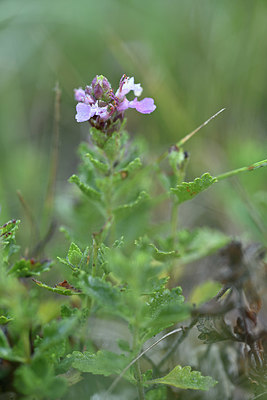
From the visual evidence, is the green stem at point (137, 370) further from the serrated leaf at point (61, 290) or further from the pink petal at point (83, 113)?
the pink petal at point (83, 113)

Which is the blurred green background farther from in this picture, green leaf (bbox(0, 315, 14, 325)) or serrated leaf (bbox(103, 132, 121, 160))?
green leaf (bbox(0, 315, 14, 325))

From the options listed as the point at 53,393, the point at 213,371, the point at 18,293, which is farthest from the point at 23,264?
the point at 213,371

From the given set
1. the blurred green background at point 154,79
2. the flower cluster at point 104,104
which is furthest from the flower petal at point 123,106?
the blurred green background at point 154,79

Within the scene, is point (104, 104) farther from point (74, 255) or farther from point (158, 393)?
point (158, 393)

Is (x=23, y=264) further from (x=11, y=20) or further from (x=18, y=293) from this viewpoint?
(x=11, y=20)

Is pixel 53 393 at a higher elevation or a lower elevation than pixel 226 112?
lower

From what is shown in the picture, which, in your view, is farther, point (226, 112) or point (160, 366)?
point (226, 112)

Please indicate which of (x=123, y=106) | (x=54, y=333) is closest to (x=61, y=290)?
(x=54, y=333)
